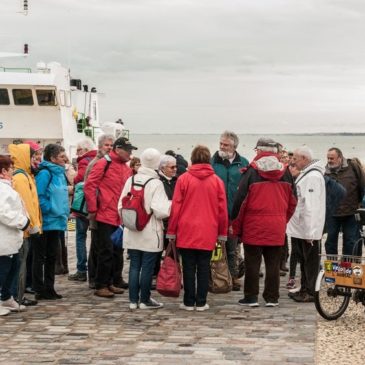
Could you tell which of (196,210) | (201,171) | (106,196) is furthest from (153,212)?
(106,196)

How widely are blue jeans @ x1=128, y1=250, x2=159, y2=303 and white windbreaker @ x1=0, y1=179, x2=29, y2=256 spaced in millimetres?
1267

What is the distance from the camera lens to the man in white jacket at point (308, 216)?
9.17m

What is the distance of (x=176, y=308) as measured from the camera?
888 centimetres

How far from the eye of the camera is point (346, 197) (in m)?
11.0

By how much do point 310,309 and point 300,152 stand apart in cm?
181

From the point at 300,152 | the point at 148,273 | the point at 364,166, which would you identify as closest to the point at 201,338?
the point at 148,273

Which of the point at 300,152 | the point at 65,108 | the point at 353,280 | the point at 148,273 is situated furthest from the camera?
the point at 65,108

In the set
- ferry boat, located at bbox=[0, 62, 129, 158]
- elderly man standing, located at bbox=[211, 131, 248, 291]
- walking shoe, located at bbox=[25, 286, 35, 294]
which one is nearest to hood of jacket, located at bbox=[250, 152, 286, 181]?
elderly man standing, located at bbox=[211, 131, 248, 291]

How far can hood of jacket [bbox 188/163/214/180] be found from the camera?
28.1ft

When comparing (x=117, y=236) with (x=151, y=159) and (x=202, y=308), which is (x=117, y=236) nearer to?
(x=151, y=159)

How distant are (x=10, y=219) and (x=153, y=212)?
4.95ft

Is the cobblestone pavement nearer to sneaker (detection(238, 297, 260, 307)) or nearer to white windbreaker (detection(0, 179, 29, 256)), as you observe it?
sneaker (detection(238, 297, 260, 307))

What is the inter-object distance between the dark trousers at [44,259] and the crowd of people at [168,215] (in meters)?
0.01

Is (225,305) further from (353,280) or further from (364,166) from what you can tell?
(364,166)
